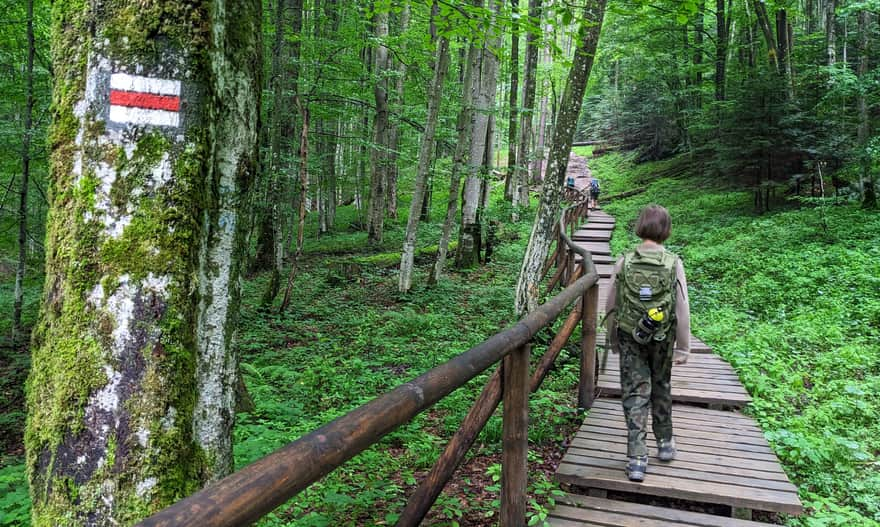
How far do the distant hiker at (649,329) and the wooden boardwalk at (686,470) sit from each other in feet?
0.65

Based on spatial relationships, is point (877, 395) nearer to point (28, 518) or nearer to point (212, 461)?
point (212, 461)

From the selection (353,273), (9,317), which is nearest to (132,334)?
(353,273)

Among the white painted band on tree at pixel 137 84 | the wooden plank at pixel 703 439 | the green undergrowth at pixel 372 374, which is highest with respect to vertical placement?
the white painted band on tree at pixel 137 84

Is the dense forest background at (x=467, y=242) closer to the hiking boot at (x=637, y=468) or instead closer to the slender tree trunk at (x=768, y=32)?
the slender tree trunk at (x=768, y=32)

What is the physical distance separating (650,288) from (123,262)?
321cm

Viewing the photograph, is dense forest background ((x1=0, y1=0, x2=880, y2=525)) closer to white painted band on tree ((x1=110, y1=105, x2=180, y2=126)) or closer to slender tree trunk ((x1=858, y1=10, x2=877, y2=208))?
slender tree trunk ((x1=858, y1=10, x2=877, y2=208))

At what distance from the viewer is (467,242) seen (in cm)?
1377

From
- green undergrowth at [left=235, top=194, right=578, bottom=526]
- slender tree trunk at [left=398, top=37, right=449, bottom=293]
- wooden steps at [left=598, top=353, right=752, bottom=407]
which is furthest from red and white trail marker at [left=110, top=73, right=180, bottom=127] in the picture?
slender tree trunk at [left=398, top=37, right=449, bottom=293]

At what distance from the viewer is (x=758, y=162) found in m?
16.1

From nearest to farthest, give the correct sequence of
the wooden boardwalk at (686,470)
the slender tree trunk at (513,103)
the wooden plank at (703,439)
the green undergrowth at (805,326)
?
the wooden boardwalk at (686,470)
the wooden plank at (703,439)
the green undergrowth at (805,326)
the slender tree trunk at (513,103)

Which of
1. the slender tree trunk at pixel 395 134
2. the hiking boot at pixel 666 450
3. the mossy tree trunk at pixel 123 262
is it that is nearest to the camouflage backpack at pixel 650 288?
the hiking boot at pixel 666 450

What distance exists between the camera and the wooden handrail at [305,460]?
1081 mm

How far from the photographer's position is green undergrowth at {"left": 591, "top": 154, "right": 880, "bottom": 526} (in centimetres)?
431

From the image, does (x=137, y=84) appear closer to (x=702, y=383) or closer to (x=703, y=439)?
(x=703, y=439)
